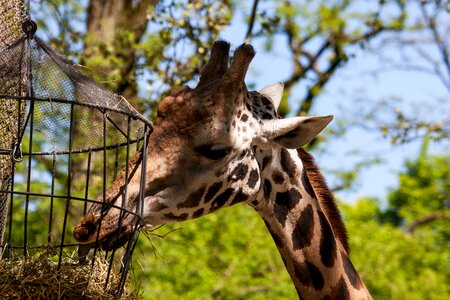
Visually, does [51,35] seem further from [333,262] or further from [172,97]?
[333,262]

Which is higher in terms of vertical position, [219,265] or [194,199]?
[219,265]

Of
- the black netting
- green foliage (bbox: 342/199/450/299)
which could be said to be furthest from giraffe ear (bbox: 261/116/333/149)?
green foliage (bbox: 342/199/450/299)

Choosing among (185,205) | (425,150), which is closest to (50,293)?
(185,205)

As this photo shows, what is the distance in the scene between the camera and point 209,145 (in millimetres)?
5387

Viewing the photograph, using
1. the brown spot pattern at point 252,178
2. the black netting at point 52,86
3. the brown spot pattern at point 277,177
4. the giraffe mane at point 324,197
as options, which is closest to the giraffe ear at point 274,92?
the giraffe mane at point 324,197

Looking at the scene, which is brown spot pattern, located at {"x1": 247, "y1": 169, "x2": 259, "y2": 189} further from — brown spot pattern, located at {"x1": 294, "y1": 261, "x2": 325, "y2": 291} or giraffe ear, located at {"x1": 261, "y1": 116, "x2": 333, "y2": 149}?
brown spot pattern, located at {"x1": 294, "y1": 261, "x2": 325, "y2": 291}

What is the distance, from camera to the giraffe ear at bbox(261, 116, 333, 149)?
18.2 ft

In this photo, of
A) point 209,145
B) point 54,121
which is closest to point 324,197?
point 209,145

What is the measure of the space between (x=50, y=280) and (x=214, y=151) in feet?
4.35

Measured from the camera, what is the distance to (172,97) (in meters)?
5.47

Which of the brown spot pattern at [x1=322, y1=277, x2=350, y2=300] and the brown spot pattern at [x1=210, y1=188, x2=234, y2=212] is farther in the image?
the brown spot pattern at [x1=322, y1=277, x2=350, y2=300]

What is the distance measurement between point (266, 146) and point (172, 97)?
674 mm

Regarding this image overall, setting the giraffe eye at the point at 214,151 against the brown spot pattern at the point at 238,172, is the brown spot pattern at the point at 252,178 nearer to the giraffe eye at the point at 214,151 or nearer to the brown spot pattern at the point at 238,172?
the brown spot pattern at the point at 238,172

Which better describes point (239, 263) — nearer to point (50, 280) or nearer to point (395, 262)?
point (395, 262)
